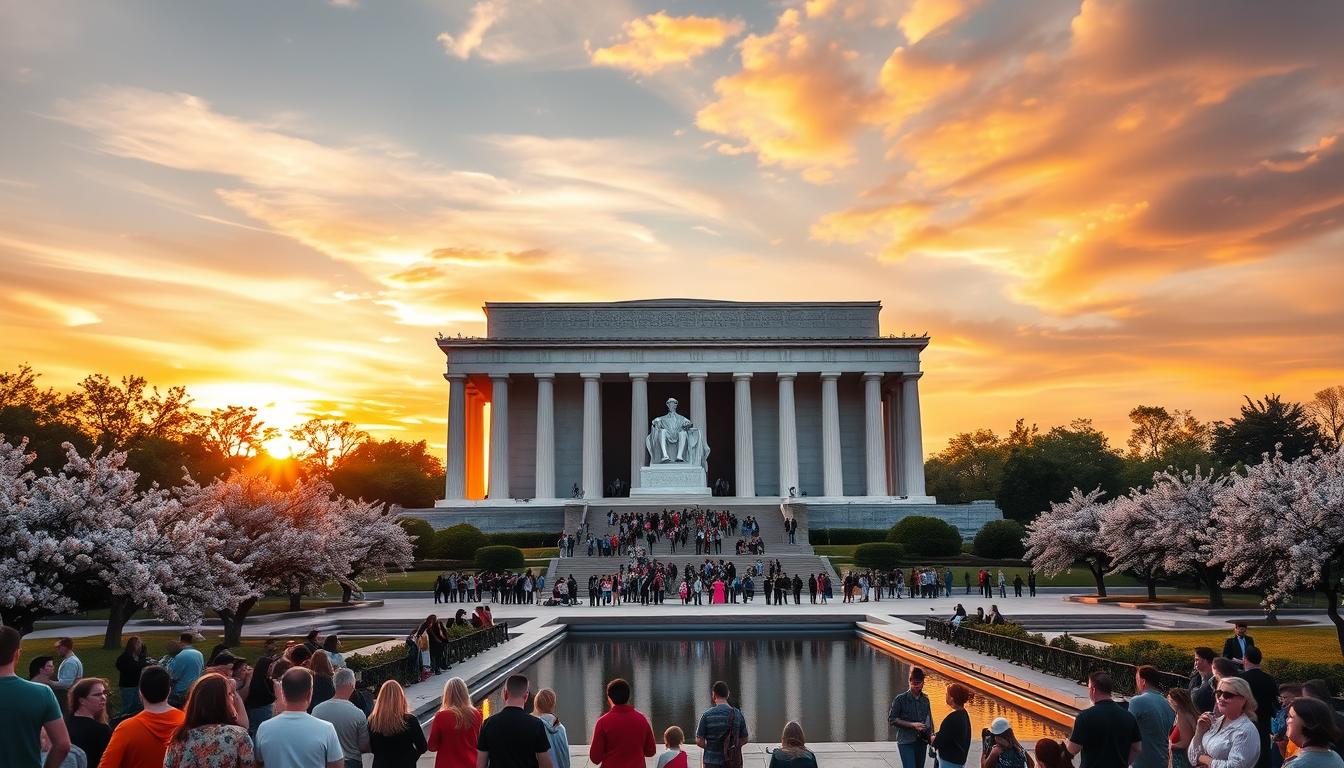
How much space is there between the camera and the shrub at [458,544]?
5866 centimetres

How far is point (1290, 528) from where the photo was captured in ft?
A: 83.8

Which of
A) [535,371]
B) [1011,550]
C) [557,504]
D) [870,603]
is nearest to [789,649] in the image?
[870,603]

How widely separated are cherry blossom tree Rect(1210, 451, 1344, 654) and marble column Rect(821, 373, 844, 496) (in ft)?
167

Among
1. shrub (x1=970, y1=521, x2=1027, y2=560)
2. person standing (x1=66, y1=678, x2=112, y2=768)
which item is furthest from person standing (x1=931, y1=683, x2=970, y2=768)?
shrub (x1=970, y1=521, x2=1027, y2=560)

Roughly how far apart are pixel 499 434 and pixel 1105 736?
7262 centimetres

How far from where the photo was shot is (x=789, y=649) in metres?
29.2

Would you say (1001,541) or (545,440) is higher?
(545,440)

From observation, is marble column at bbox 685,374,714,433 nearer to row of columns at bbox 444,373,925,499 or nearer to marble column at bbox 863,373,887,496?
row of columns at bbox 444,373,925,499

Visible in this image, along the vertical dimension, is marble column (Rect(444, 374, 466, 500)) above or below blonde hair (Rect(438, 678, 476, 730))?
above

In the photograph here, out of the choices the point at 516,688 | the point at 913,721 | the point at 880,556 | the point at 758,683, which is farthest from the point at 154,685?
the point at 880,556

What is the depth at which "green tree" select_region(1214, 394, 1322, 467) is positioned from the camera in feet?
255

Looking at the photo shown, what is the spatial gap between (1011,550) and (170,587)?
46.8 m

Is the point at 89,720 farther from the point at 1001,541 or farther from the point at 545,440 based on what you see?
the point at 545,440

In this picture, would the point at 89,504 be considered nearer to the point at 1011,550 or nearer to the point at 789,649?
the point at 789,649
